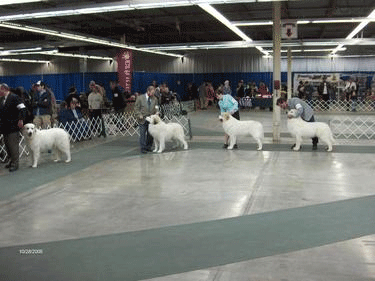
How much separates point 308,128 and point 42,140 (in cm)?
573

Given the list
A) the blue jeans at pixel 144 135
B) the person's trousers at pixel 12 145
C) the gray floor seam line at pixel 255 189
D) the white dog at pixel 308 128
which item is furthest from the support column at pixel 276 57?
the person's trousers at pixel 12 145

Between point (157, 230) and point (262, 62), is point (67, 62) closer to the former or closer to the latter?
point (262, 62)

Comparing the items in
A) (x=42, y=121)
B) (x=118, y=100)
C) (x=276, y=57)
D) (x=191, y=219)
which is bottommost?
(x=191, y=219)

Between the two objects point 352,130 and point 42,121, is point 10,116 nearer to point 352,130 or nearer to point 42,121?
point 42,121

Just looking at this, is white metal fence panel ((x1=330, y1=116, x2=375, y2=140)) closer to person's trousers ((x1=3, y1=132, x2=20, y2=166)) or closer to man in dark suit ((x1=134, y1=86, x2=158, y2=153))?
man in dark suit ((x1=134, y1=86, x2=158, y2=153))

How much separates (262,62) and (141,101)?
2235 cm

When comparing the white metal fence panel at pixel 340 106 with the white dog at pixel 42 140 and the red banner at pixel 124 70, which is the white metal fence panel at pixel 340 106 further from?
the white dog at pixel 42 140

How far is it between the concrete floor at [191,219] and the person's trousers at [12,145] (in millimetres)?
255

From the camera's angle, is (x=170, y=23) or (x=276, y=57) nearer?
(x=276, y=57)

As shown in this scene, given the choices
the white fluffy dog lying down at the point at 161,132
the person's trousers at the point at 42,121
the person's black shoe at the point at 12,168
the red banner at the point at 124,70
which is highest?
the red banner at the point at 124,70

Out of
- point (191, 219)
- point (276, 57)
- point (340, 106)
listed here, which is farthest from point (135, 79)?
point (191, 219)

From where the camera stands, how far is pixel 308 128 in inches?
396

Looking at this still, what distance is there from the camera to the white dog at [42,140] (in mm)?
8328

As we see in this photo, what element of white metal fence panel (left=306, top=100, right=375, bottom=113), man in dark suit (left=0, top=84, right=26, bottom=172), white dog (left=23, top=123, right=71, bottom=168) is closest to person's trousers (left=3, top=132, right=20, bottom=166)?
man in dark suit (left=0, top=84, right=26, bottom=172)
